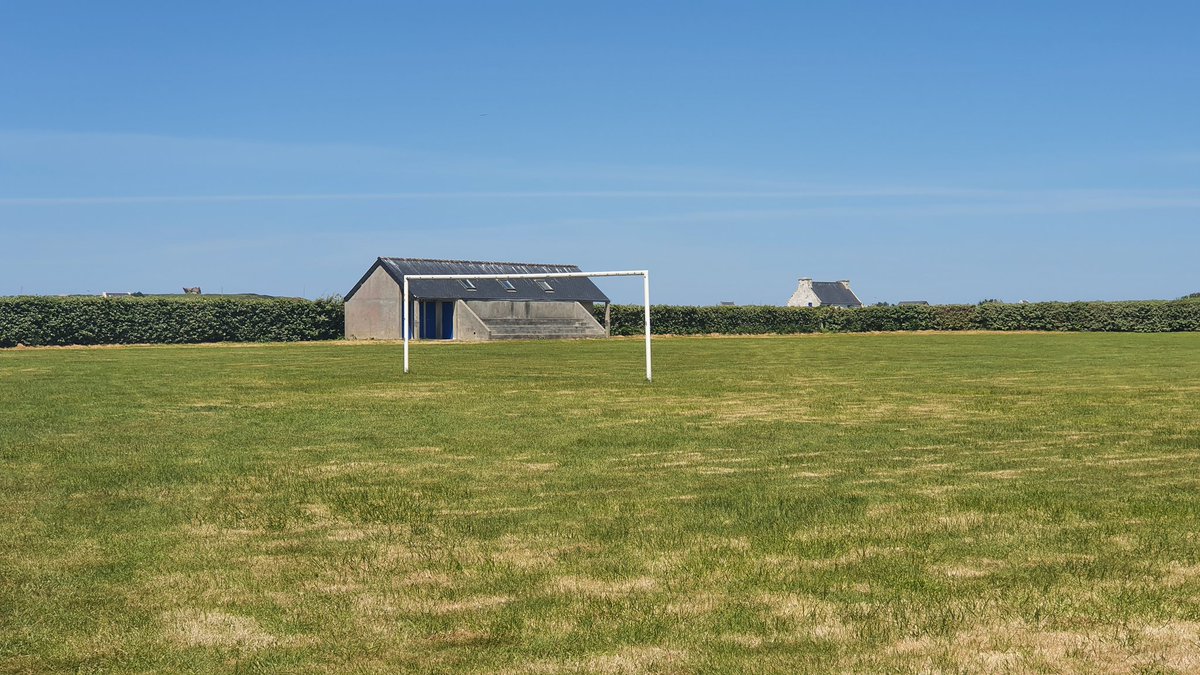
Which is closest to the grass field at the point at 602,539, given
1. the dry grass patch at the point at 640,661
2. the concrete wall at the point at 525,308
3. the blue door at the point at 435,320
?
the dry grass patch at the point at 640,661

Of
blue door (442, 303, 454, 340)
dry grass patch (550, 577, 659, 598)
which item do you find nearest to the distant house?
blue door (442, 303, 454, 340)

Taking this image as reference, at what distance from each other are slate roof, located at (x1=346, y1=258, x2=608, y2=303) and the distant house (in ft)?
202

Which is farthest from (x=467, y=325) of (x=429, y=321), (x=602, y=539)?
(x=602, y=539)

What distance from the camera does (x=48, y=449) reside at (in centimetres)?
1455

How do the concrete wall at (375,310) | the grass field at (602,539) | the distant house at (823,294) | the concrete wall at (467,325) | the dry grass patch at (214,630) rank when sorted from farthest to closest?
the distant house at (823,294), the concrete wall at (467,325), the concrete wall at (375,310), the dry grass patch at (214,630), the grass field at (602,539)

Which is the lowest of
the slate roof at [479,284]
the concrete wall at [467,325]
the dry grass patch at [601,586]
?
the dry grass patch at [601,586]

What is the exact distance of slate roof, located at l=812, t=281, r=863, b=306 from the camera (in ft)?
462

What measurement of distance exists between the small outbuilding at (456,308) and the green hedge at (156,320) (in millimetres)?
2726

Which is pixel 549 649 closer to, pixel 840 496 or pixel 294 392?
pixel 840 496

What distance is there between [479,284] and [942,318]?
33.9 metres

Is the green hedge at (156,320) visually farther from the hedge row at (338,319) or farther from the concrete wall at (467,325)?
the concrete wall at (467,325)

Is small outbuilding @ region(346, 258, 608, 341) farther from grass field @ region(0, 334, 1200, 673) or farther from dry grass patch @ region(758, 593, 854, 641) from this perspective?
dry grass patch @ region(758, 593, 854, 641)

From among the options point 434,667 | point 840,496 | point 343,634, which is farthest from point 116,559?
point 840,496

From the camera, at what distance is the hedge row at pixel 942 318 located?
8038 cm
